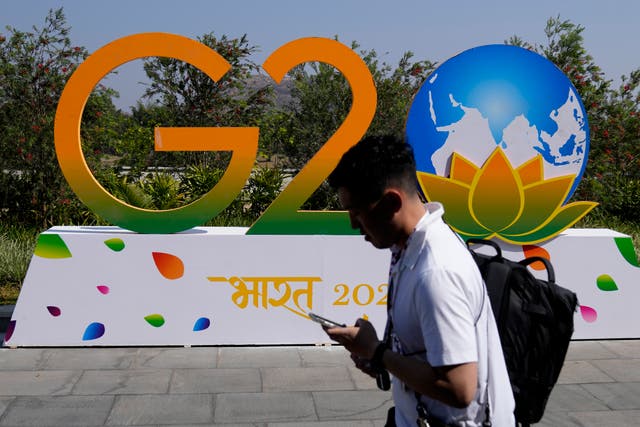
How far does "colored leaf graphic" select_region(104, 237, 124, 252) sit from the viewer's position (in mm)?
7039

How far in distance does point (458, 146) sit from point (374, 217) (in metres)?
4.95

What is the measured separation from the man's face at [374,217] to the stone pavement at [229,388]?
10.6ft

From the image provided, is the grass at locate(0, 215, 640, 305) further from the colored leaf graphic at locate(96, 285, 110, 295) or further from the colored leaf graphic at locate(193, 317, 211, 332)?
the colored leaf graphic at locate(193, 317, 211, 332)

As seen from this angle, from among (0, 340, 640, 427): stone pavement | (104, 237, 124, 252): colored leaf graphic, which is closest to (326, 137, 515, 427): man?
(0, 340, 640, 427): stone pavement

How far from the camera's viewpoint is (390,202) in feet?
7.84

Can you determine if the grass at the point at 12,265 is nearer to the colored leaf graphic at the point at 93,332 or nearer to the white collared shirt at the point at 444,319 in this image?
the colored leaf graphic at the point at 93,332

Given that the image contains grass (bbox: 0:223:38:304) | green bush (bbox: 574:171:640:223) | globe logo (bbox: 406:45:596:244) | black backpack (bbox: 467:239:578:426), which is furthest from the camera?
green bush (bbox: 574:171:640:223)

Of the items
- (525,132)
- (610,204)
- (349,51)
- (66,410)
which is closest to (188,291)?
(66,410)

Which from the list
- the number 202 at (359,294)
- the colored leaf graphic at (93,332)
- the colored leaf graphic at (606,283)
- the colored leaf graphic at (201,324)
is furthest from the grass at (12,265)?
the colored leaf graphic at (606,283)

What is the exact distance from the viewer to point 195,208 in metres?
7.17

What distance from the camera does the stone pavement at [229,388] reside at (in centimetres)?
546

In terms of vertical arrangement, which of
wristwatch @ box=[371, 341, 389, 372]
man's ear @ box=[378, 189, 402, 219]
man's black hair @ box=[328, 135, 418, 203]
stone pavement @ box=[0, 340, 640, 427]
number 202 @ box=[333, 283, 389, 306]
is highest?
man's black hair @ box=[328, 135, 418, 203]

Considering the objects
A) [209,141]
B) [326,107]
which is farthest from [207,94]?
[209,141]

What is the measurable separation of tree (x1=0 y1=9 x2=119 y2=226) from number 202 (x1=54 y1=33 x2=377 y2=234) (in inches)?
161
